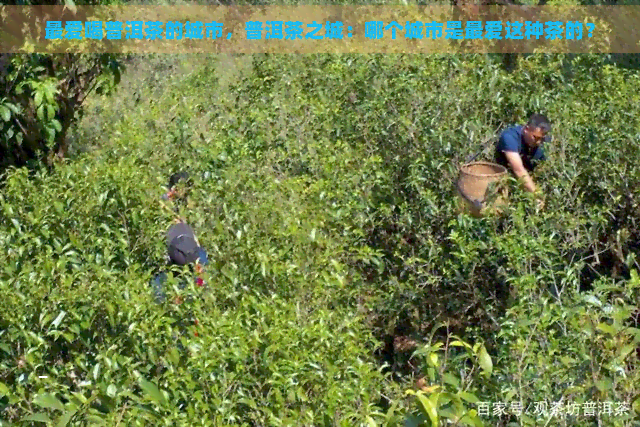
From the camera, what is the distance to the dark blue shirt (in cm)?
477

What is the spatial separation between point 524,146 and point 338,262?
1658 millimetres

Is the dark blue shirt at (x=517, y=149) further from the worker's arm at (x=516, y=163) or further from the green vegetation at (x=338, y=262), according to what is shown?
the green vegetation at (x=338, y=262)

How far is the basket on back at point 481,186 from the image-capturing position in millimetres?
4108

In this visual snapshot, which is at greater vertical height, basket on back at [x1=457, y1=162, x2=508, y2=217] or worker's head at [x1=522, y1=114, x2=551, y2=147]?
worker's head at [x1=522, y1=114, x2=551, y2=147]

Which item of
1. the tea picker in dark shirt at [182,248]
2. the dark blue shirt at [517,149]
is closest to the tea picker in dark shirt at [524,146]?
the dark blue shirt at [517,149]

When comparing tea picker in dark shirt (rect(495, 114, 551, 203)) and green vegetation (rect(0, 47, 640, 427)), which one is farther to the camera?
tea picker in dark shirt (rect(495, 114, 551, 203))

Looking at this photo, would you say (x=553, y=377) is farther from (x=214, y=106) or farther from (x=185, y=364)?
(x=214, y=106)

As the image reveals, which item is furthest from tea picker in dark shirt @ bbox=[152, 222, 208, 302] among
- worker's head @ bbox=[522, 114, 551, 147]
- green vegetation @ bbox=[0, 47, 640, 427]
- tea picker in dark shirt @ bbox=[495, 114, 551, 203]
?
worker's head @ bbox=[522, 114, 551, 147]

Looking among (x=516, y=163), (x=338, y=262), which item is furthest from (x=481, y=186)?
(x=338, y=262)

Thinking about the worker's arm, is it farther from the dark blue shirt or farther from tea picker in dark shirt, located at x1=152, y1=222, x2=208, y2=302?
tea picker in dark shirt, located at x1=152, y1=222, x2=208, y2=302

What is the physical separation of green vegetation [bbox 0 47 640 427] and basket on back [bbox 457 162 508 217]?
102mm

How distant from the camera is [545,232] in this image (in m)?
3.67

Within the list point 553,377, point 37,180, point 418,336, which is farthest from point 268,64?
point 553,377

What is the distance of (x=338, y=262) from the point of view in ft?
12.1
